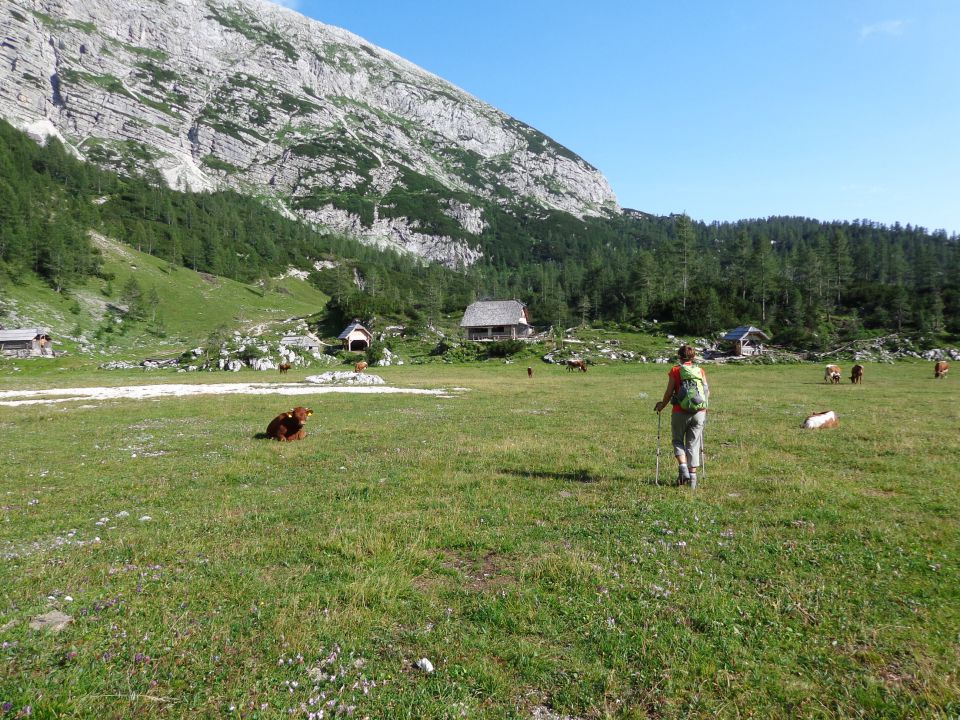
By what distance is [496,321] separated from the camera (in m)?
106

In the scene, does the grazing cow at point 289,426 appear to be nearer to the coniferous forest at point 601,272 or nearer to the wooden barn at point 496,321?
the coniferous forest at point 601,272

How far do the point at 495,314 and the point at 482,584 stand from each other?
333 ft

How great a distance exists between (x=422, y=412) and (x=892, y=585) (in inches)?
813

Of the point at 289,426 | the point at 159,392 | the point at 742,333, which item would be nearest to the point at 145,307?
the point at 159,392

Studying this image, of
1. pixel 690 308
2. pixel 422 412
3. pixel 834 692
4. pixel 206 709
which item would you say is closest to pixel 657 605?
pixel 834 692

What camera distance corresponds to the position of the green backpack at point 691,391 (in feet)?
37.2

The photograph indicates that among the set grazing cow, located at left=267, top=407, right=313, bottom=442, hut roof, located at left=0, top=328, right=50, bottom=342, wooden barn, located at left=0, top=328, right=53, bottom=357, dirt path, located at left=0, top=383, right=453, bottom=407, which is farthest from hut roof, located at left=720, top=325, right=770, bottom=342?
hut roof, located at left=0, top=328, right=50, bottom=342

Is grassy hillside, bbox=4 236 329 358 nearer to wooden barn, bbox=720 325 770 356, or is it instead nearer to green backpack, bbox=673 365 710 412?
green backpack, bbox=673 365 710 412

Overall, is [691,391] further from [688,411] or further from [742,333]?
[742,333]

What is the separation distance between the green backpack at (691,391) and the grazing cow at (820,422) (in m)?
11.0

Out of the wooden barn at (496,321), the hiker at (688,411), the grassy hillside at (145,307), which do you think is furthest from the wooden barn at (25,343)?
the hiker at (688,411)

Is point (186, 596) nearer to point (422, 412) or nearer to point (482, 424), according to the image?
point (482, 424)

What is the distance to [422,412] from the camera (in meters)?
24.9

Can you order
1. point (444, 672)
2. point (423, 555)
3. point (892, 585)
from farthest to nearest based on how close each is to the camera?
1. point (423, 555)
2. point (892, 585)
3. point (444, 672)
